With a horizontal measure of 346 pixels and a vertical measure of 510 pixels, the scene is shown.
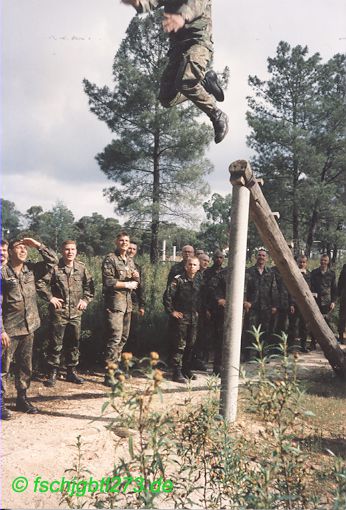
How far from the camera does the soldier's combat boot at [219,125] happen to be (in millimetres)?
4141

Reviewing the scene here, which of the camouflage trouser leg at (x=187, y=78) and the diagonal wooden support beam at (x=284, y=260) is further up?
the camouflage trouser leg at (x=187, y=78)

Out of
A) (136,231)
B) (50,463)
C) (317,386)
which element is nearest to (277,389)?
(50,463)

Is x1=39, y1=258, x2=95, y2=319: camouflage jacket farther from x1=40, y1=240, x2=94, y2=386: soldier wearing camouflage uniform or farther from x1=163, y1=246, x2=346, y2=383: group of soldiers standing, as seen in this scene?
x1=163, y1=246, x2=346, y2=383: group of soldiers standing

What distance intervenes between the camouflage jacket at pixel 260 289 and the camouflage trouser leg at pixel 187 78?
182 inches

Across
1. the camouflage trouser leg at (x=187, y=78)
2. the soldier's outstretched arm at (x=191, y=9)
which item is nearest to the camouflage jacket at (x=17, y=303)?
the camouflage trouser leg at (x=187, y=78)

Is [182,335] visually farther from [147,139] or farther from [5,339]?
[147,139]

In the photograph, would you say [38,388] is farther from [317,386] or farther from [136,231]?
[136,231]

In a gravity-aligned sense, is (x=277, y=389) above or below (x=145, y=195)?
below

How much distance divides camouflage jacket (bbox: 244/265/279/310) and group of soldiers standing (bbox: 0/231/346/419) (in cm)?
2

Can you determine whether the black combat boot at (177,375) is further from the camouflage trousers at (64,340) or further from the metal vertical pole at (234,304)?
the metal vertical pole at (234,304)

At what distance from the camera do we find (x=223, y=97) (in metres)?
4.38

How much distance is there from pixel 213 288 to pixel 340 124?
19103 millimetres

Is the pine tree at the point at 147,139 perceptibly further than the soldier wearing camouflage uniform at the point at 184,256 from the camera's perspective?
Yes

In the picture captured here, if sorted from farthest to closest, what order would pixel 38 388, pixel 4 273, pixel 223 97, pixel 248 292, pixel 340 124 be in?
pixel 340 124, pixel 248 292, pixel 38 388, pixel 4 273, pixel 223 97
